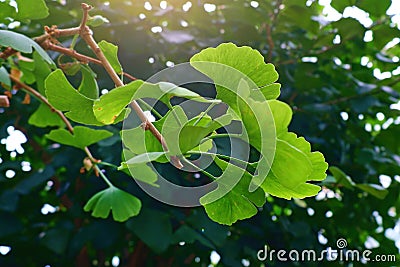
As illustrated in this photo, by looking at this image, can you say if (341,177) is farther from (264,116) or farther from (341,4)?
(264,116)

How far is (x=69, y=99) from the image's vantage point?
229mm

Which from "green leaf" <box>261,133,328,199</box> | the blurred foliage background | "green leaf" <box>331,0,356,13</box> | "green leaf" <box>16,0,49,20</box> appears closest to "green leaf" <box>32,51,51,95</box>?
"green leaf" <box>16,0,49,20</box>

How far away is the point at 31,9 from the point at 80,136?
0.11 metres

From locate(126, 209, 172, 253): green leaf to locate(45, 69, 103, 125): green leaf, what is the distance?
0.33 m

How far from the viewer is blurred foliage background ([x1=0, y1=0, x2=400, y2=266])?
580mm

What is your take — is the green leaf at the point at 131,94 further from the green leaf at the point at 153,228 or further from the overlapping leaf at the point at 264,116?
the green leaf at the point at 153,228

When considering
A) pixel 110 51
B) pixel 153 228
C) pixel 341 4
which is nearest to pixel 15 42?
pixel 110 51

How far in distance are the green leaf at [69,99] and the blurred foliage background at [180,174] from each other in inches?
11.5

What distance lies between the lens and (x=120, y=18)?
24.7 inches

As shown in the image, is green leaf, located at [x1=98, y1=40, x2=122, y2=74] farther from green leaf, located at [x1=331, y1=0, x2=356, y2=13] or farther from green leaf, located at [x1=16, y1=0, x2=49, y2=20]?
green leaf, located at [x1=331, y1=0, x2=356, y2=13]

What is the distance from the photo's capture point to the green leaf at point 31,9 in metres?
0.34

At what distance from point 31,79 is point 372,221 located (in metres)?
0.59

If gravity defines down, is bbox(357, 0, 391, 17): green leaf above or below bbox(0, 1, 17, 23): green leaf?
below

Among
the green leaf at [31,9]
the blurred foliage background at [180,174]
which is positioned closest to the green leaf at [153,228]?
the blurred foliage background at [180,174]
